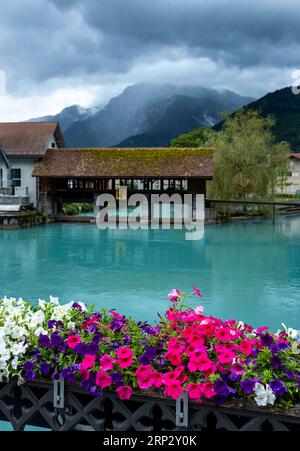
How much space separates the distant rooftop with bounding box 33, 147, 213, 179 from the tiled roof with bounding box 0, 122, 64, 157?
1.02m

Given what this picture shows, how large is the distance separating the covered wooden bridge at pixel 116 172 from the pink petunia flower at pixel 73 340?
28.3 m

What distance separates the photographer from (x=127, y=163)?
32312mm

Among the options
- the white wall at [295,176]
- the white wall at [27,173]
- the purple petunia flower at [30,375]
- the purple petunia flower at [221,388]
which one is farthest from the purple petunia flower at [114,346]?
the white wall at [295,176]

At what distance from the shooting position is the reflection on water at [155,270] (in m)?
11.1

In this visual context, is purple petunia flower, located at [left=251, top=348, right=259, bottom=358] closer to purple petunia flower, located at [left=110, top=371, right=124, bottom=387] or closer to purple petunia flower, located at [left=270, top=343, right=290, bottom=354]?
purple petunia flower, located at [left=270, top=343, right=290, bottom=354]

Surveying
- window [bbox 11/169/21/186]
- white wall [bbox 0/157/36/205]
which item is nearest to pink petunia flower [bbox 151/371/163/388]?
white wall [bbox 0/157/36/205]

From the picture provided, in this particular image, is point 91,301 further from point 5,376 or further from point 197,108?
point 197,108

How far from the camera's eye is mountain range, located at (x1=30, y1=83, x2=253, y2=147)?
15788 cm

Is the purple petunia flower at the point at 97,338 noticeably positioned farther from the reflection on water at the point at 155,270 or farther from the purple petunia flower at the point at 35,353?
the reflection on water at the point at 155,270

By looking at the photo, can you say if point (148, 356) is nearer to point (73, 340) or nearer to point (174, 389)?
point (174, 389)

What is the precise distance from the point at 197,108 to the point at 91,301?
585ft
